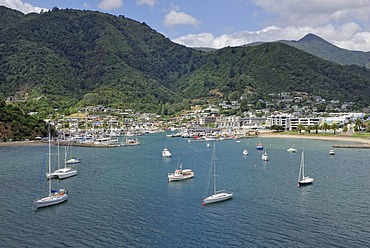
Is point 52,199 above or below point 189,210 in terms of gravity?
above

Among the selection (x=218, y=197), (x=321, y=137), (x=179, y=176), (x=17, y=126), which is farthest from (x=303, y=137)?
(x=218, y=197)

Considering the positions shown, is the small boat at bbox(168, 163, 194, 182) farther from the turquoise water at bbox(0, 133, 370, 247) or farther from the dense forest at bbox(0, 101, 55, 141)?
the dense forest at bbox(0, 101, 55, 141)

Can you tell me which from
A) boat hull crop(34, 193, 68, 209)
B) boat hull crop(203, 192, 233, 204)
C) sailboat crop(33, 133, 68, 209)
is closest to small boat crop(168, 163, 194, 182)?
boat hull crop(203, 192, 233, 204)

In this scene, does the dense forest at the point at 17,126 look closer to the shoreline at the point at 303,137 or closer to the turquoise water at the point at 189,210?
the shoreline at the point at 303,137

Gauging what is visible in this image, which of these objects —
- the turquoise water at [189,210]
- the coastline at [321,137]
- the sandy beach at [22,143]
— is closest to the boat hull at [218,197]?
the turquoise water at [189,210]

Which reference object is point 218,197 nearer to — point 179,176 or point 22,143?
point 179,176

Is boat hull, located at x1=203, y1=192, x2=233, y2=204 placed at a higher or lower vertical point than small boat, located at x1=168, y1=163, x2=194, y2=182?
lower

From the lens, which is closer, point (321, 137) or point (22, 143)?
point (22, 143)
